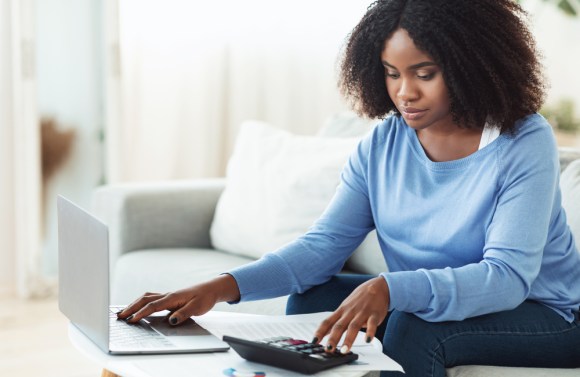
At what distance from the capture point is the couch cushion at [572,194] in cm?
161

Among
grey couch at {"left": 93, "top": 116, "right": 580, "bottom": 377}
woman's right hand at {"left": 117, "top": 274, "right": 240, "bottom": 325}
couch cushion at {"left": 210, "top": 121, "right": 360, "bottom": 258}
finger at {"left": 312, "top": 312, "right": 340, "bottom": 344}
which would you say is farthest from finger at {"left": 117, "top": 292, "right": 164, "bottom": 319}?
couch cushion at {"left": 210, "top": 121, "right": 360, "bottom": 258}

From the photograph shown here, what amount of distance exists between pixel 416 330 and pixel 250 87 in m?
2.17

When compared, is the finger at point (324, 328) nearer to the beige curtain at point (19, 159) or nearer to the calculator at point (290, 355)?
the calculator at point (290, 355)

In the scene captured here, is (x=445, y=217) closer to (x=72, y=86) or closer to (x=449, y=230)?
(x=449, y=230)

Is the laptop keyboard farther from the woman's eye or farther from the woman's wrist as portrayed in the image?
the woman's eye

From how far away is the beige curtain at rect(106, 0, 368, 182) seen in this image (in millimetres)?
3160

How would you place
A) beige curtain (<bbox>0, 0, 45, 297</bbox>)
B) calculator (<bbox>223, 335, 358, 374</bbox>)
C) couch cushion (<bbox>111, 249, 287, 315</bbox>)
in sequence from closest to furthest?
calculator (<bbox>223, 335, 358, 374</bbox>)
couch cushion (<bbox>111, 249, 287, 315</bbox>)
beige curtain (<bbox>0, 0, 45, 297</bbox>)

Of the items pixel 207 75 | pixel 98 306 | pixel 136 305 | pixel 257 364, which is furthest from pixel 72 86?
pixel 257 364

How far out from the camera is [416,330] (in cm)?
128

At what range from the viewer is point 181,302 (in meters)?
1.33

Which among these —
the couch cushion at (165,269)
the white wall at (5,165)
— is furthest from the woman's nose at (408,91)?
the white wall at (5,165)

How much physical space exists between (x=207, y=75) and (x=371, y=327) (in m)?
2.24

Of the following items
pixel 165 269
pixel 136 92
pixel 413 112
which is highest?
pixel 413 112

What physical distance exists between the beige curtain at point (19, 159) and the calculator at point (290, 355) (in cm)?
204
